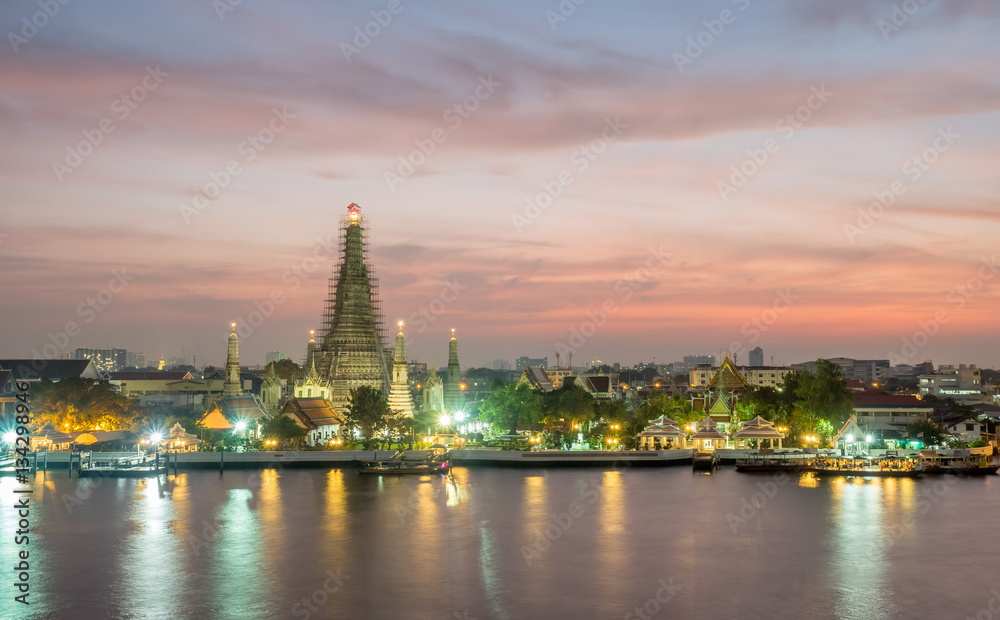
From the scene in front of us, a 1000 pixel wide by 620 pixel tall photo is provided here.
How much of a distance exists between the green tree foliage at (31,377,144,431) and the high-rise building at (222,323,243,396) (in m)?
7.70

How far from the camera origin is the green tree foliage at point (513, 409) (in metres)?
69.3

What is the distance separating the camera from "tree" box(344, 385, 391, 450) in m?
64.7

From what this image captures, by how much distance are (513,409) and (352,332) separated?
1734cm

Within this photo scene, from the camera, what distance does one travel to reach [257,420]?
6894 centimetres

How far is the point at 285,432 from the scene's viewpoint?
204ft

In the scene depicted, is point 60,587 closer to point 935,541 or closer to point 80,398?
point 935,541

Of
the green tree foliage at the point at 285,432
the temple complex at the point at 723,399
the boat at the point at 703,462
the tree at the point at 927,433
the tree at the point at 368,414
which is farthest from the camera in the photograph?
the temple complex at the point at 723,399

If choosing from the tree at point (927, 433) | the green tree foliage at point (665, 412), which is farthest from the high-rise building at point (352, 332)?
the tree at point (927, 433)

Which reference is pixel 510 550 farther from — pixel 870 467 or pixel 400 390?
pixel 400 390

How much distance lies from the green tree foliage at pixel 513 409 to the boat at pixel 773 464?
1720cm

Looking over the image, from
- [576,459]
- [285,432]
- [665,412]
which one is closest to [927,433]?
[665,412]

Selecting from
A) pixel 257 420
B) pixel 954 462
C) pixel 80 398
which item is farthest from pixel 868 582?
pixel 80 398

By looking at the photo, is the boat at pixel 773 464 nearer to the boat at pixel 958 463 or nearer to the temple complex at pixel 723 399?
the temple complex at pixel 723 399

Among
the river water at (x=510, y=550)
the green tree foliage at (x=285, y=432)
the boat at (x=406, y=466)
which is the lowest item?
the river water at (x=510, y=550)
